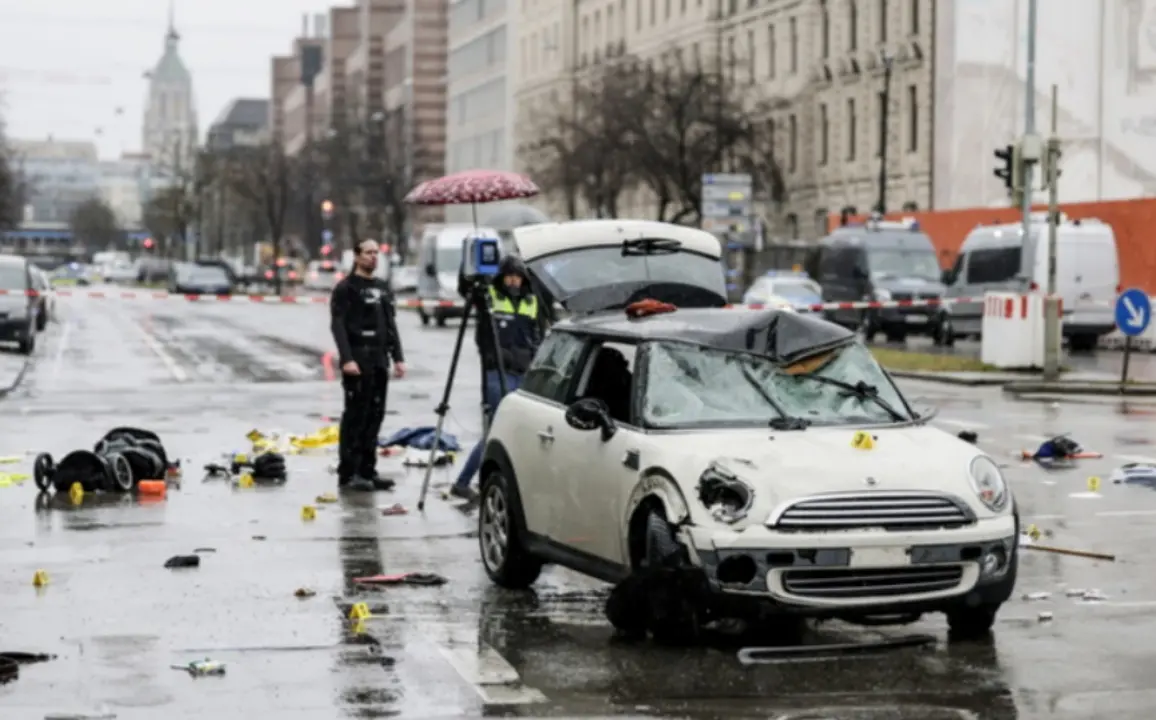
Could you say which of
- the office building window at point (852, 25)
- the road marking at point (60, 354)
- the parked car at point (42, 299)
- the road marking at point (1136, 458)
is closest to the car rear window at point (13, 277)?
the road marking at point (60, 354)

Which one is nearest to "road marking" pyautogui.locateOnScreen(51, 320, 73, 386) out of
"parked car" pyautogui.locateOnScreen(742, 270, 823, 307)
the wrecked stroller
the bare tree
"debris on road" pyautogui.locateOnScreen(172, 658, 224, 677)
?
"parked car" pyautogui.locateOnScreen(742, 270, 823, 307)

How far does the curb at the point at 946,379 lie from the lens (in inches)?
1318

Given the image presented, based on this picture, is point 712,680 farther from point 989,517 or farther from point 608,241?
point 608,241

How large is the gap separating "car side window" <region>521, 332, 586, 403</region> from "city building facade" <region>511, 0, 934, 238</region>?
5601 cm

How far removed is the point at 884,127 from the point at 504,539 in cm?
6030

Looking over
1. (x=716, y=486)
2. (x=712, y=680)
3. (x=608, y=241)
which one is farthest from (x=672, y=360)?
(x=608, y=241)

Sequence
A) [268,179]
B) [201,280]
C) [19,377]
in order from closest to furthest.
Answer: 1. [19,377]
2. [201,280]
3. [268,179]

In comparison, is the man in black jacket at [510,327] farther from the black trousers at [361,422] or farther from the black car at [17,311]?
the black car at [17,311]

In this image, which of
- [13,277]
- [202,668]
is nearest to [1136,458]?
[202,668]

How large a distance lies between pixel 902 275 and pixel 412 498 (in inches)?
1364

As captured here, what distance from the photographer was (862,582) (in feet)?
32.6

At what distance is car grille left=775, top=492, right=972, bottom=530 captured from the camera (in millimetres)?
9898

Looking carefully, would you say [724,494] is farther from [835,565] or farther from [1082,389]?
[1082,389]

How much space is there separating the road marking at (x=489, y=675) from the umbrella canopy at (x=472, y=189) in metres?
8.01
